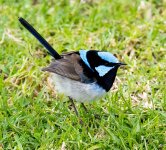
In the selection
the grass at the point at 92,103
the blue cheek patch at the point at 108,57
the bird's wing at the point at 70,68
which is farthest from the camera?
the bird's wing at the point at 70,68

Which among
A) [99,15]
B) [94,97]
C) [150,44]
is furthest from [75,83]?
[99,15]

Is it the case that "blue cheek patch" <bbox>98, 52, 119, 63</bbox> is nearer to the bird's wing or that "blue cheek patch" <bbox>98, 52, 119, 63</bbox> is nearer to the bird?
the bird

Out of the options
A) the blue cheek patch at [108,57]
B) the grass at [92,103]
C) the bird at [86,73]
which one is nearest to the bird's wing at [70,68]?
the bird at [86,73]

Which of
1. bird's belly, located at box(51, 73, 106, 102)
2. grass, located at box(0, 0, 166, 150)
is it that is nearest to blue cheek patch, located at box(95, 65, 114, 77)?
bird's belly, located at box(51, 73, 106, 102)

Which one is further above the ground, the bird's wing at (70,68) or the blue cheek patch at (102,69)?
the bird's wing at (70,68)

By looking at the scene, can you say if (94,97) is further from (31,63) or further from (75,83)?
(31,63)

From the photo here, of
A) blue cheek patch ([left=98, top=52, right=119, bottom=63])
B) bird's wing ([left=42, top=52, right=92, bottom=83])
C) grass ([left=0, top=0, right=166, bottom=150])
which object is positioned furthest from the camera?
bird's wing ([left=42, top=52, right=92, bottom=83])

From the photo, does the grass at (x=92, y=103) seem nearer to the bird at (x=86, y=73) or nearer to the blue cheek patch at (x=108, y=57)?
the bird at (x=86, y=73)
